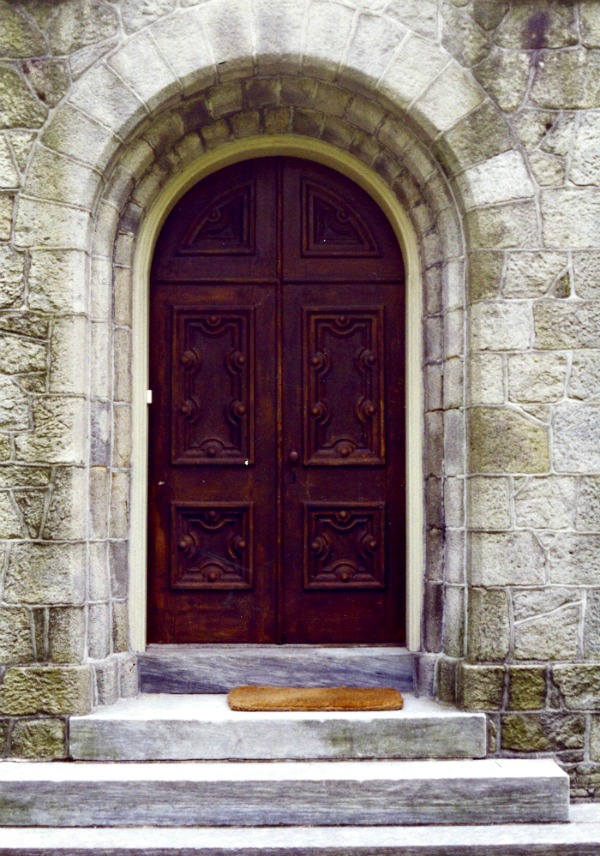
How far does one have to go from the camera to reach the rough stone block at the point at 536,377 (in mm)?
4570

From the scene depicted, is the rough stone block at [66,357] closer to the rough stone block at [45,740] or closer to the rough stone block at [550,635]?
the rough stone block at [45,740]

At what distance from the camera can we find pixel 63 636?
14.8 ft

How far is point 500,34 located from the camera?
464 centimetres

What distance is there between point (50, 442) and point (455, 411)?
2010 millimetres

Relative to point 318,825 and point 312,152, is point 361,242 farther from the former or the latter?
point 318,825

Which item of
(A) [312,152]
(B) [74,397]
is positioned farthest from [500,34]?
(B) [74,397]

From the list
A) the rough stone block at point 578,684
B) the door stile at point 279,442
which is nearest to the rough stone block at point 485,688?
the rough stone block at point 578,684

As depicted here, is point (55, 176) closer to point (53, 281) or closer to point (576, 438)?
point (53, 281)

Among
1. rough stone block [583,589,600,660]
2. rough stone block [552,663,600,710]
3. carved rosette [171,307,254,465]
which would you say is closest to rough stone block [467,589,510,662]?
rough stone block [552,663,600,710]

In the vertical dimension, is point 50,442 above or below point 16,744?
above

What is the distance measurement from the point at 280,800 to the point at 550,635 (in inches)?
59.2

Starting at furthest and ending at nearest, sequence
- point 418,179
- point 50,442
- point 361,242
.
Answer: point 361,242, point 418,179, point 50,442

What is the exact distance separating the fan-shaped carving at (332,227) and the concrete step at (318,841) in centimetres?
294

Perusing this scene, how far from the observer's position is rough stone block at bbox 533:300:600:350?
4.58 m
